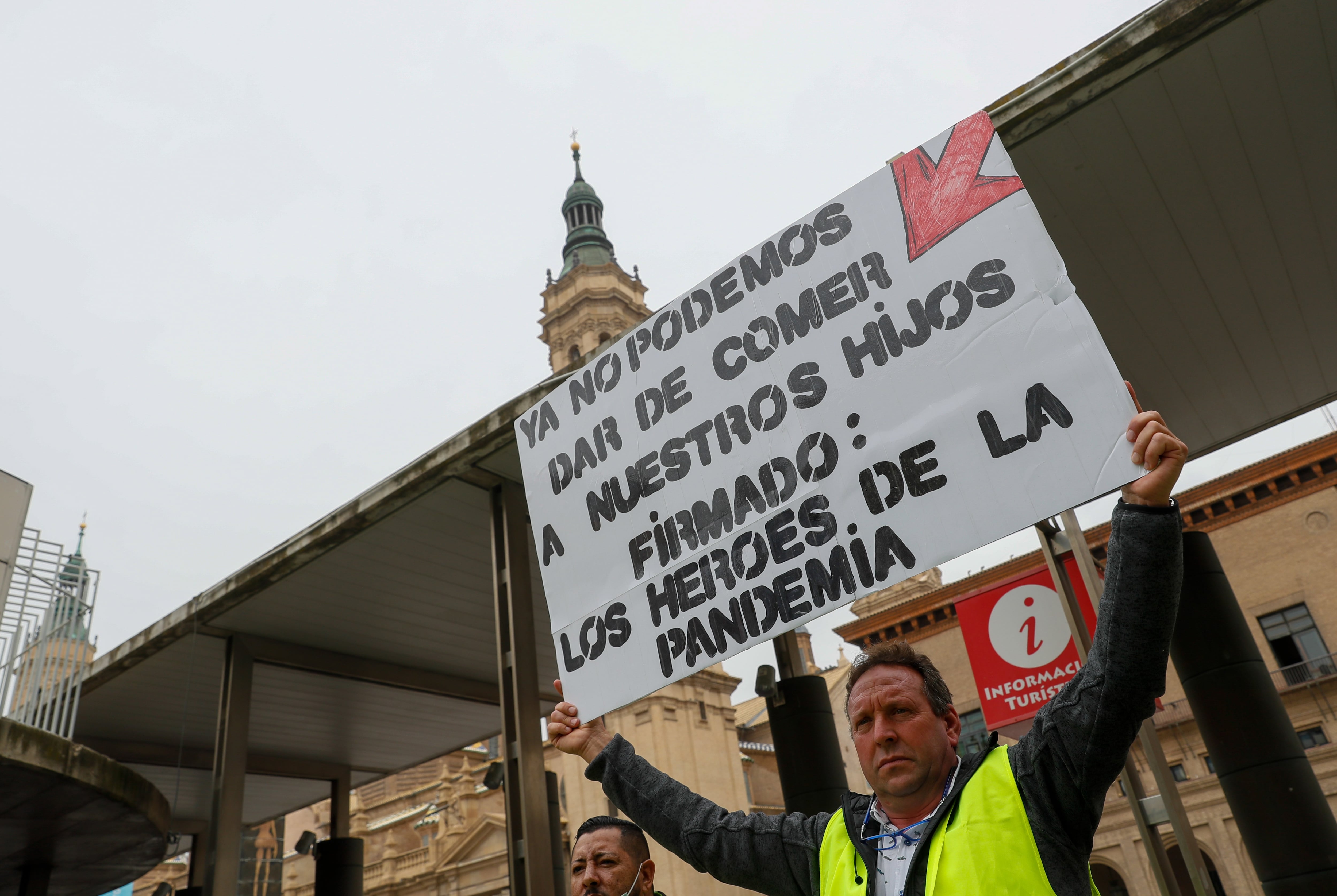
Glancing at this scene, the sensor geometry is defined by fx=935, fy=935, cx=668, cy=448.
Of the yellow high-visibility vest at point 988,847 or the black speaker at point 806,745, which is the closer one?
the yellow high-visibility vest at point 988,847

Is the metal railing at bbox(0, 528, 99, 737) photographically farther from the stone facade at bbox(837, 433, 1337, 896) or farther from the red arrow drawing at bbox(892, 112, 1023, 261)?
the stone facade at bbox(837, 433, 1337, 896)

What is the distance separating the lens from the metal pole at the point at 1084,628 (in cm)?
566

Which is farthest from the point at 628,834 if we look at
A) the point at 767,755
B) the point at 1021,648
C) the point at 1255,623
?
the point at 767,755

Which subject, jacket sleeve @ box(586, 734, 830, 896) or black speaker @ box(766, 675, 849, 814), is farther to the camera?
black speaker @ box(766, 675, 849, 814)

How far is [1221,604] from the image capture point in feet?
20.1

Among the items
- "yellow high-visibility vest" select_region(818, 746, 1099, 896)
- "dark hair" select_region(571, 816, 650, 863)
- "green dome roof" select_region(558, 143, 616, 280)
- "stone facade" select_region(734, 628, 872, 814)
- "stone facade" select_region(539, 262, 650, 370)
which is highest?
"green dome roof" select_region(558, 143, 616, 280)

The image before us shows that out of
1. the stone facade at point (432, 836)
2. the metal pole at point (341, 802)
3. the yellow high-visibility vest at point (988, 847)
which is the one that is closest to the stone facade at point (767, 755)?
the stone facade at point (432, 836)

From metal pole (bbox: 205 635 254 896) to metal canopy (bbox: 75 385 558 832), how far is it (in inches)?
9.7

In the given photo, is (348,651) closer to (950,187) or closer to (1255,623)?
(950,187)

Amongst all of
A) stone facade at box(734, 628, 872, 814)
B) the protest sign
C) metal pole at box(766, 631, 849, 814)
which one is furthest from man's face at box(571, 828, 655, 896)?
stone facade at box(734, 628, 872, 814)

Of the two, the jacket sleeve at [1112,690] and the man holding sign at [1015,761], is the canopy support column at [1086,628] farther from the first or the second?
the jacket sleeve at [1112,690]

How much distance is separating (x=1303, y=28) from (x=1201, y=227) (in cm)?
188

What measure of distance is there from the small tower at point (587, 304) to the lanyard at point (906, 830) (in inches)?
1809

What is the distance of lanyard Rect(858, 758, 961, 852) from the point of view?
1.82 meters
